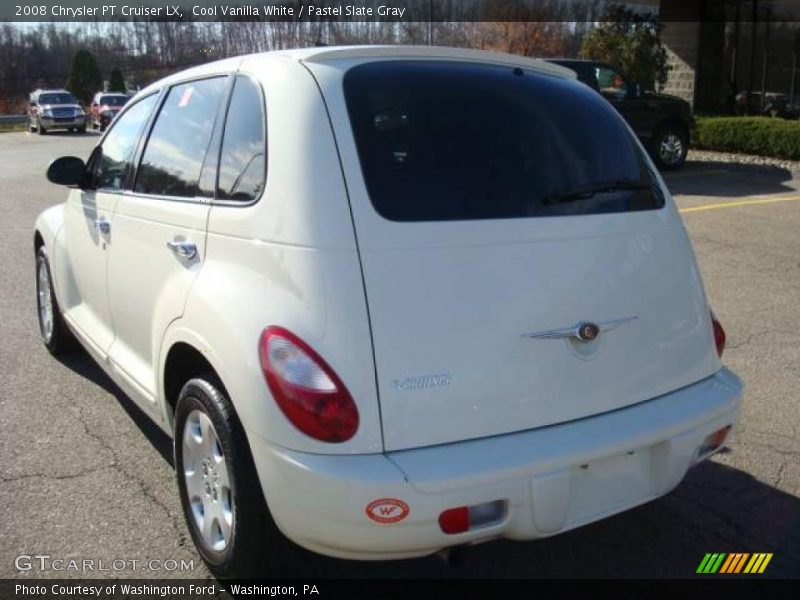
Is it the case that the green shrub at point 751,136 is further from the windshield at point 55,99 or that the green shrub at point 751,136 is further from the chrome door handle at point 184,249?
the windshield at point 55,99

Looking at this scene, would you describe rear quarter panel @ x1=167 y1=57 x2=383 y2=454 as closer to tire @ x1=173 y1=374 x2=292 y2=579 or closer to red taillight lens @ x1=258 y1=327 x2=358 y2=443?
red taillight lens @ x1=258 y1=327 x2=358 y2=443

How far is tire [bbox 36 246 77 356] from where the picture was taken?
5109mm

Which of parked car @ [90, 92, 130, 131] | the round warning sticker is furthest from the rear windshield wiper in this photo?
parked car @ [90, 92, 130, 131]

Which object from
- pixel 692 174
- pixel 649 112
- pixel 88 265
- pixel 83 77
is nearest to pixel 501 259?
pixel 88 265

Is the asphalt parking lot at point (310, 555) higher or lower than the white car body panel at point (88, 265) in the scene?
lower

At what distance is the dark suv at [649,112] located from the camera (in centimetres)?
1357

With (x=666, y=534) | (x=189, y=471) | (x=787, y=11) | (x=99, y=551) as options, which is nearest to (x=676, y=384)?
(x=666, y=534)

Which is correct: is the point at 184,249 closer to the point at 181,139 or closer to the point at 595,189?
the point at 181,139

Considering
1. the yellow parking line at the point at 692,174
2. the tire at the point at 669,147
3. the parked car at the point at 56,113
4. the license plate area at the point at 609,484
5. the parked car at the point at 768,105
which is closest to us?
the license plate area at the point at 609,484

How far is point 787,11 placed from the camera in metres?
20.2

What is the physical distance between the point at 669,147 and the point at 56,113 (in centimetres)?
2999

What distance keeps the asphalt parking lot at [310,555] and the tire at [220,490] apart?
15 centimetres

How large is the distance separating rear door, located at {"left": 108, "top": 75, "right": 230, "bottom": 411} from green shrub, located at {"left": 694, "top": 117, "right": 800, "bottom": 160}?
14286mm

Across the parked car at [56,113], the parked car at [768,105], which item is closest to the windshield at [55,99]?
the parked car at [56,113]
